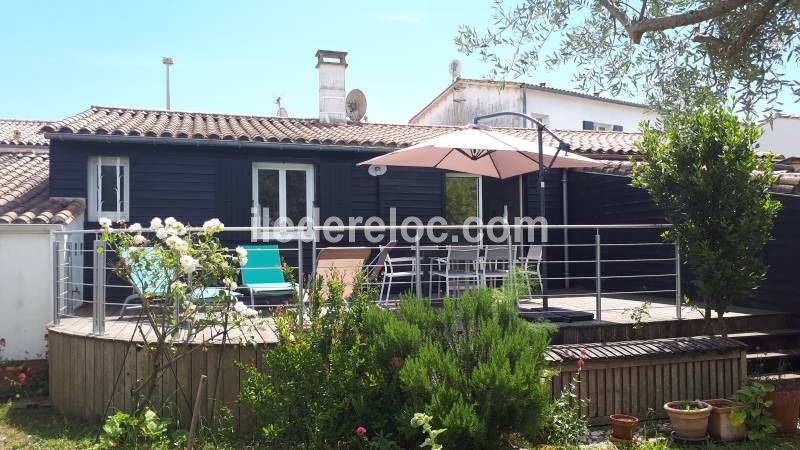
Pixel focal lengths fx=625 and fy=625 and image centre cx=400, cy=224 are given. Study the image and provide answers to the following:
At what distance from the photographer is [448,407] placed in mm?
4668

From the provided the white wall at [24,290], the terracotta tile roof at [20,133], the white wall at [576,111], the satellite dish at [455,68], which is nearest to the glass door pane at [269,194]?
the white wall at [24,290]

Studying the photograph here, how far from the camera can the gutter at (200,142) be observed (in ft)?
31.5

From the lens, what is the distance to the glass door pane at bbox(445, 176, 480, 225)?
40.9 ft

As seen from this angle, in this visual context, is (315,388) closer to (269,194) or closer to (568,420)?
(568,420)

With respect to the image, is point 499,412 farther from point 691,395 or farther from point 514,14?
point 514,14

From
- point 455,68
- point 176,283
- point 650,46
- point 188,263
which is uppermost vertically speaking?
point 455,68

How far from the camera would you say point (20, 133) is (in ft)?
55.1

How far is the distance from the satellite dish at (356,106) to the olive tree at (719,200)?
8.21 metres

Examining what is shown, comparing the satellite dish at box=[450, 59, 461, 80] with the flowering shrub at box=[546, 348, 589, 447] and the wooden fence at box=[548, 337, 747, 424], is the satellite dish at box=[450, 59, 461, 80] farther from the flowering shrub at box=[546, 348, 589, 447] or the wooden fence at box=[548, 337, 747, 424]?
the flowering shrub at box=[546, 348, 589, 447]

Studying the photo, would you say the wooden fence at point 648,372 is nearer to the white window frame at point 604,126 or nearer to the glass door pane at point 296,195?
the glass door pane at point 296,195

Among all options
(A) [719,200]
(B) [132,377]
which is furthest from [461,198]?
(B) [132,377]

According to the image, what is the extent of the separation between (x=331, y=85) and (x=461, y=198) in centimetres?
394

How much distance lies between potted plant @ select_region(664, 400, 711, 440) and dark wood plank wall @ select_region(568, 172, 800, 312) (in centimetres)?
296

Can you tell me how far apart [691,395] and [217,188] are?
25.6 feet
